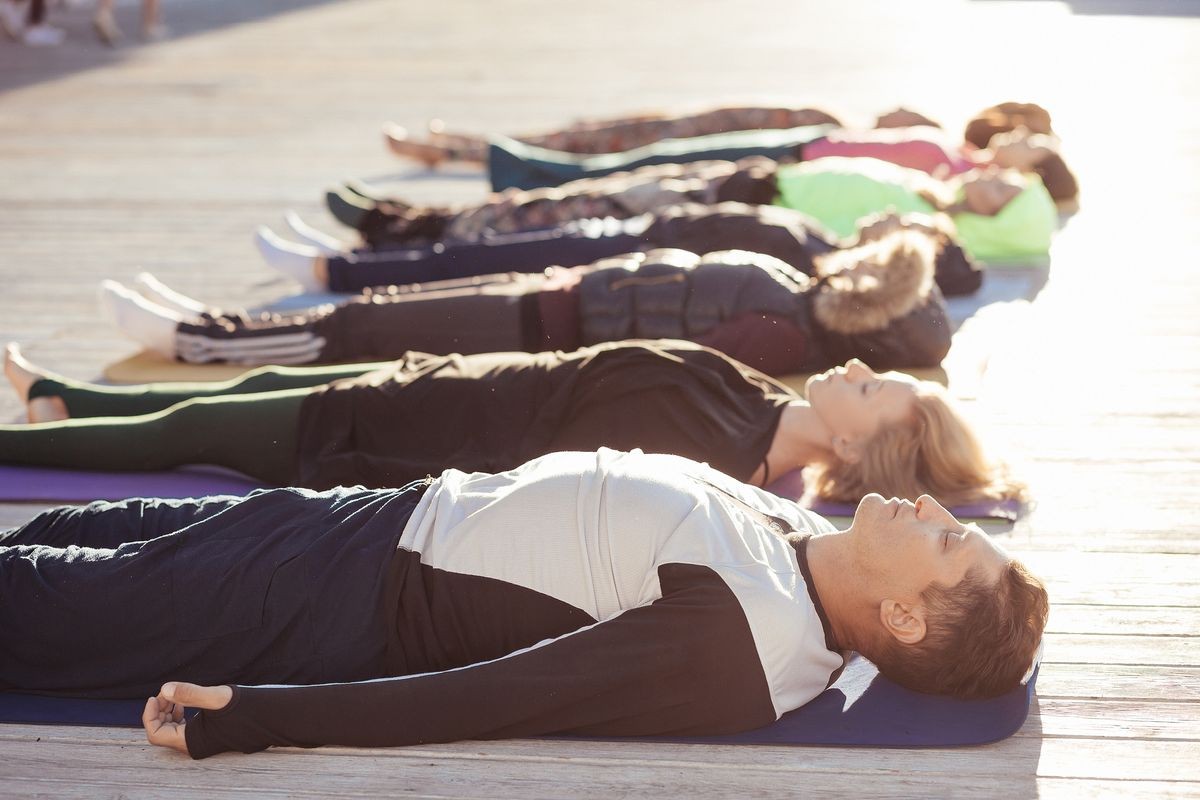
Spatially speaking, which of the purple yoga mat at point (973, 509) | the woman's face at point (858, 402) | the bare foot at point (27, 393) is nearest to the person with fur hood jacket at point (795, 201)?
the bare foot at point (27, 393)

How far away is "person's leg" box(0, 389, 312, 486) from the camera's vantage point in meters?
2.91

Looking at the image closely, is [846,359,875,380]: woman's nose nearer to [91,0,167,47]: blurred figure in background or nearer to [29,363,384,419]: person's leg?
[29,363,384,419]: person's leg

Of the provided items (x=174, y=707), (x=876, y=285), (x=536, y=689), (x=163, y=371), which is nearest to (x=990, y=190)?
(x=876, y=285)

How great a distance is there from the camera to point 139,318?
12.7 feet

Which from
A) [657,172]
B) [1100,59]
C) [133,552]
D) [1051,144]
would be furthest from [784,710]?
[1100,59]

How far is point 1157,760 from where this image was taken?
2002 millimetres

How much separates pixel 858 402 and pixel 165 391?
1611mm

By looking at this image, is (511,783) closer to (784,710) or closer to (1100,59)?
(784,710)

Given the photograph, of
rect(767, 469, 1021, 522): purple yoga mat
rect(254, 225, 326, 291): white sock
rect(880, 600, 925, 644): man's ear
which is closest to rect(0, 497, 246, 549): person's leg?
rect(880, 600, 925, 644): man's ear

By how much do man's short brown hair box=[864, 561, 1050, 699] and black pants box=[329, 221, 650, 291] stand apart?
227cm

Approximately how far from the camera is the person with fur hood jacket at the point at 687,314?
344cm

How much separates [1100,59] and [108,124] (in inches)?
265

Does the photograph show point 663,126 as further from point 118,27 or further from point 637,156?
point 118,27

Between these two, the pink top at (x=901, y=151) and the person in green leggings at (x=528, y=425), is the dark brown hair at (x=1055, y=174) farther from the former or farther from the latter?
the person in green leggings at (x=528, y=425)
